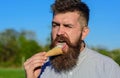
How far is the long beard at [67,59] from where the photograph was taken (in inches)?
168

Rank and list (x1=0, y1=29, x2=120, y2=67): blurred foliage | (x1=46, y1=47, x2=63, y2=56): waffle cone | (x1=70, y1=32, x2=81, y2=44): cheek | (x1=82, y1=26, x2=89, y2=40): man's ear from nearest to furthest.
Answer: (x1=46, y1=47, x2=63, y2=56): waffle cone < (x1=70, y1=32, x2=81, y2=44): cheek < (x1=82, y1=26, x2=89, y2=40): man's ear < (x1=0, y1=29, x2=120, y2=67): blurred foliage

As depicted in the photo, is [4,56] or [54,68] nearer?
[54,68]

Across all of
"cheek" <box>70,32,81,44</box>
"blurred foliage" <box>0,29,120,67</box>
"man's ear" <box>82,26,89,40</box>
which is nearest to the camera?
"cheek" <box>70,32,81,44</box>

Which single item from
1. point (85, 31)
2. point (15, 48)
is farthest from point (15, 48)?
point (85, 31)

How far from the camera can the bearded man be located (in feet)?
13.7

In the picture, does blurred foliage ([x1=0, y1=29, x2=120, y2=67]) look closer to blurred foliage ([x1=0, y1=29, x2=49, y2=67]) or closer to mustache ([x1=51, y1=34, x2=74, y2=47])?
blurred foliage ([x1=0, y1=29, x2=49, y2=67])

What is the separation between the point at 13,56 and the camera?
68.4 m

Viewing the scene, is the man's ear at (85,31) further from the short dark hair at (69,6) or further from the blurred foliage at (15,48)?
the blurred foliage at (15,48)

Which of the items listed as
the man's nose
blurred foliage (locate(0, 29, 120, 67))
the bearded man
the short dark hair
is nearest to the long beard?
the bearded man

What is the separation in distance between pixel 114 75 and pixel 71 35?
0.59m

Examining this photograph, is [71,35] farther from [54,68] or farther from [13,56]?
[13,56]

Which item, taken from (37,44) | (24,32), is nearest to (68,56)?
(37,44)

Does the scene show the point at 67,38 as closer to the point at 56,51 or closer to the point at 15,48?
the point at 56,51

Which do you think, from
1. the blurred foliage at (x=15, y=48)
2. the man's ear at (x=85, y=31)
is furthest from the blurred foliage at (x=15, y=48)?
the man's ear at (x=85, y=31)
